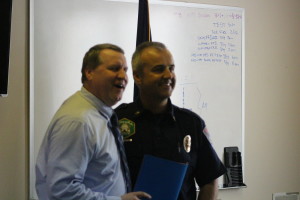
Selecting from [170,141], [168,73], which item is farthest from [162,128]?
[168,73]

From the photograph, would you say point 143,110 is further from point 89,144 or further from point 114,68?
point 89,144

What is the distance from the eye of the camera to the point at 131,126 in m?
1.58

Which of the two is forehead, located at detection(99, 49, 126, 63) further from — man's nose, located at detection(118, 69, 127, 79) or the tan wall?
the tan wall

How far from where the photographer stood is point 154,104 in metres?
1.57

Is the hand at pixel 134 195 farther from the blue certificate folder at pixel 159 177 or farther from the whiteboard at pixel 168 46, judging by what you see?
the whiteboard at pixel 168 46

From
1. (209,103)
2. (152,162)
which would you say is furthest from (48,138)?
(209,103)

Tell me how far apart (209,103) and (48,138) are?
5.71ft

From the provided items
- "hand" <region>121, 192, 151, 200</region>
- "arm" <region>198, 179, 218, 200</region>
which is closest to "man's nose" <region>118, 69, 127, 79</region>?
"hand" <region>121, 192, 151, 200</region>

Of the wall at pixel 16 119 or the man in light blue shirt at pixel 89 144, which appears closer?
the man in light blue shirt at pixel 89 144

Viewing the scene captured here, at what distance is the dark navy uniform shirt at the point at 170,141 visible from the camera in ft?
5.02

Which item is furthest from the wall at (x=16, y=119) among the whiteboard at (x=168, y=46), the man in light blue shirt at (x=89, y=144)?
the man in light blue shirt at (x=89, y=144)

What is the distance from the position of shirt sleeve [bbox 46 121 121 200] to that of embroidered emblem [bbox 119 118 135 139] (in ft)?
1.31

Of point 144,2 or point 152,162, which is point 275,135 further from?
point 152,162

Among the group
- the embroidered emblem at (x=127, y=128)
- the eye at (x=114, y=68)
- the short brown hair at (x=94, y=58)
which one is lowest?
the embroidered emblem at (x=127, y=128)
